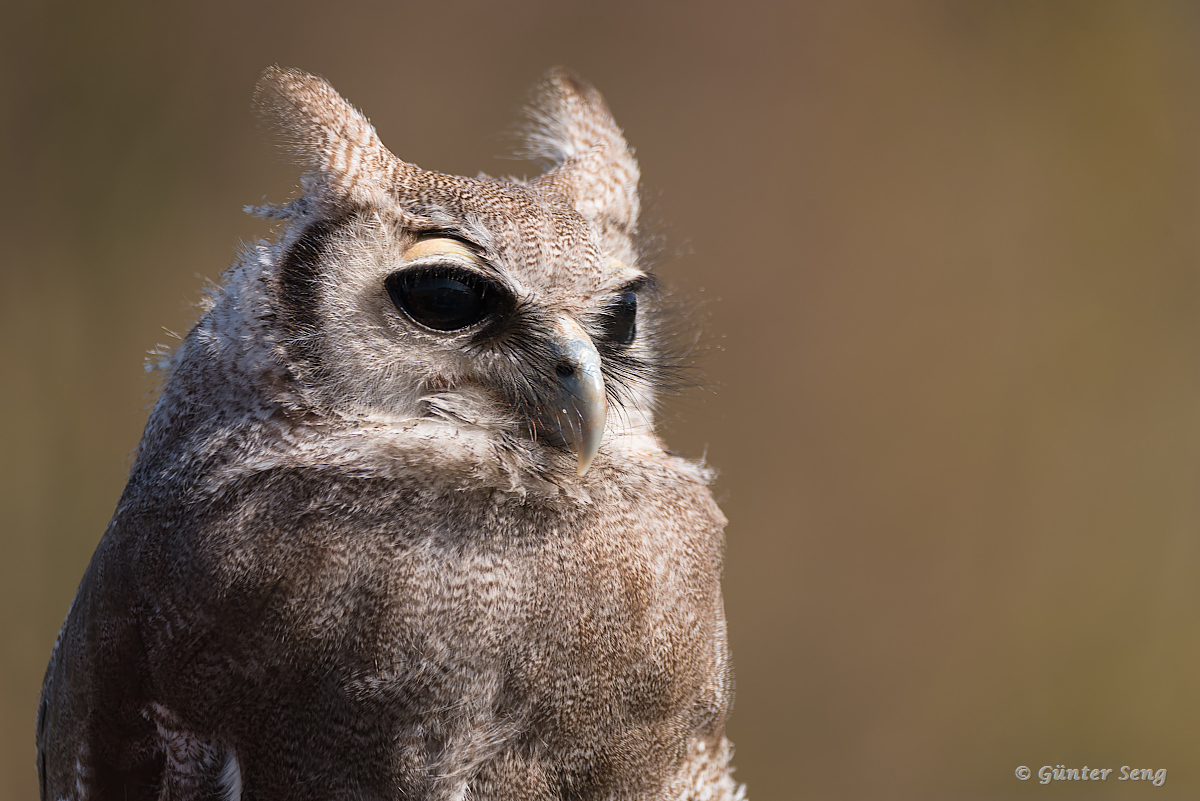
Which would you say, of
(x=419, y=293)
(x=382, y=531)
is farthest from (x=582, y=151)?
(x=382, y=531)

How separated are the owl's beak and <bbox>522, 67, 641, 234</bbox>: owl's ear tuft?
0.67 ft

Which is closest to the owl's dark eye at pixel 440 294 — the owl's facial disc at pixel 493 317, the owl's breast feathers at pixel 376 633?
the owl's facial disc at pixel 493 317

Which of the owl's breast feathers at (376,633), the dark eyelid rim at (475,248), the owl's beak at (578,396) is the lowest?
the owl's breast feathers at (376,633)

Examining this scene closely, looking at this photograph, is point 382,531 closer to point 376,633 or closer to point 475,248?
point 376,633

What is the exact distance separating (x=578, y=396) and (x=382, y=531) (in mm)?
194

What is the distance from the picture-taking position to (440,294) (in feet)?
2.16

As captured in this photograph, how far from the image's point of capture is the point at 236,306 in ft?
2.28

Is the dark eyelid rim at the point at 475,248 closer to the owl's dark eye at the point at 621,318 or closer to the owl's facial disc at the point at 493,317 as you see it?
the owl's facial disc at the point at 493,317

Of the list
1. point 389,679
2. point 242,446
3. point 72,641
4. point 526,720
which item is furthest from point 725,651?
point 72,641

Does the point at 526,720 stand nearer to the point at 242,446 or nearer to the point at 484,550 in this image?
the point at 484,550

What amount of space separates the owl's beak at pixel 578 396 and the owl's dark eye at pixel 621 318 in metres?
0.09

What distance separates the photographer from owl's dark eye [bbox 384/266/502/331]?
25.7 inches

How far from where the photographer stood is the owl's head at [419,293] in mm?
659

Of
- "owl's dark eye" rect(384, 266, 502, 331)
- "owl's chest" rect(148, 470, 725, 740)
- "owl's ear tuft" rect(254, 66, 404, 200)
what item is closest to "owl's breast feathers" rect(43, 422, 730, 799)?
"owl's chest" rect(148, 470, 725, 740)
